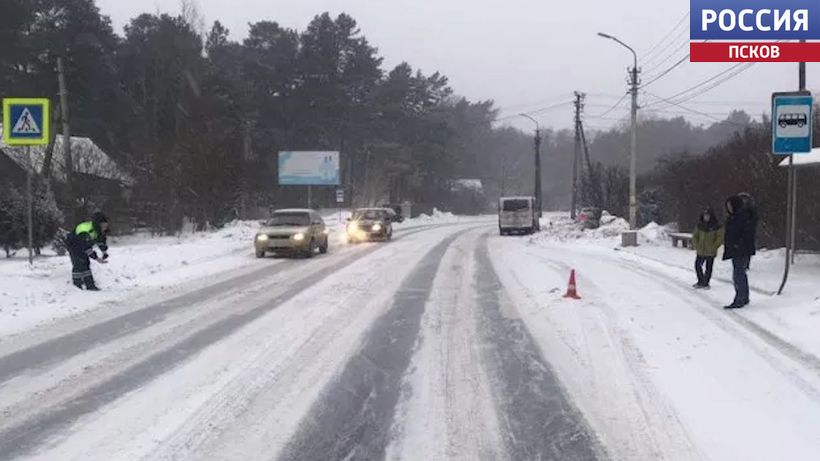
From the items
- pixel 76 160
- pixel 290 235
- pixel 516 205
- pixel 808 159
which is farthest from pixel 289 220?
pixel 516 205

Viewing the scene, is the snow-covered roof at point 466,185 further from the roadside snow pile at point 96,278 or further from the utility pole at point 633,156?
the roadside snow pile at point 96,278

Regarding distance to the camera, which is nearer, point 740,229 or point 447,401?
point 447,401

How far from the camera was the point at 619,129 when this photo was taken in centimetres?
11944

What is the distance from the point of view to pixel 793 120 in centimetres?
1167

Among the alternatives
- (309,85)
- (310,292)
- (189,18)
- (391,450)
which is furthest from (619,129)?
(391,450)

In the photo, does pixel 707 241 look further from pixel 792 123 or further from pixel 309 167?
pixel 309 167

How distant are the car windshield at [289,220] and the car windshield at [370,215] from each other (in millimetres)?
10594

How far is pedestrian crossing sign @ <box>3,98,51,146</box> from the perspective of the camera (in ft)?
46.4

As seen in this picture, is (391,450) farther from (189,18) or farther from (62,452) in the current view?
(189,18)

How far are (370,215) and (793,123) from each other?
2566 centimetres

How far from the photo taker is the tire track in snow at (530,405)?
17.6 ft

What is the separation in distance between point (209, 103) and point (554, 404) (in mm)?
57127

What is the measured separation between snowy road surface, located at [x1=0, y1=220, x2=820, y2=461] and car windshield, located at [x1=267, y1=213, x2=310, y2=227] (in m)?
11.5

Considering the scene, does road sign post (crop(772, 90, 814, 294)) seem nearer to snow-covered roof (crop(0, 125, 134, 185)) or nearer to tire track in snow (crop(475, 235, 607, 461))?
tire track in snow (crop(475, 235, 607, 461))
